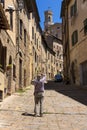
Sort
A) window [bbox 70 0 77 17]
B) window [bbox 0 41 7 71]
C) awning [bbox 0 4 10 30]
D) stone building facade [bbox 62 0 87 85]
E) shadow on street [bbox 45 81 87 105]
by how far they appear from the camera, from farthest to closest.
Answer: window [bbox 70 0 77 17]
stone building facade [bbox 62 0 87 85]
window [bbox 0 41 7 71]
shadow on street [bbox 45 81 87 105]
awning [bbox 0 4 10 30]

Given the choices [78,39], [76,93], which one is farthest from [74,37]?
[76,93]

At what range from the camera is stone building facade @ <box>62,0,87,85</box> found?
2903 centimetres

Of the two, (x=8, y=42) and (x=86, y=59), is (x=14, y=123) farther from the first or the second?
(x=86, y=59)

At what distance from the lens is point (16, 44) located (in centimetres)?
2416

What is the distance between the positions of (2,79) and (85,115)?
613 centimetres

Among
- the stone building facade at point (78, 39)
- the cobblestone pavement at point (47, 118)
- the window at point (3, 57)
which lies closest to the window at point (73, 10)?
the stone building facade at point (78, 39)

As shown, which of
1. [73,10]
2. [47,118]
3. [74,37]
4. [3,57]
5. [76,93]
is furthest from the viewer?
[73,10]

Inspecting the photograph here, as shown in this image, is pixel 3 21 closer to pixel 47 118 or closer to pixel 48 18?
pixel 47 118

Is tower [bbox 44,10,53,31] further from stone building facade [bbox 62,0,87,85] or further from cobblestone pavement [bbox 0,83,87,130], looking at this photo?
cobblestone pavement [bbox 0,83,87,130]

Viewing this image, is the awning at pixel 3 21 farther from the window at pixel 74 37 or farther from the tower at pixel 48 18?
the tower at pixel 48 18

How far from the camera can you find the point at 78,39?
31.4 metres

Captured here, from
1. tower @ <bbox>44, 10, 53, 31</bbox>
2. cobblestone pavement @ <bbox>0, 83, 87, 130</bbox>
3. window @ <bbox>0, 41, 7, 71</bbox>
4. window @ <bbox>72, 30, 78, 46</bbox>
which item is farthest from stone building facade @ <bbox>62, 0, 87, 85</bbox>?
tower @ <bbox>44, 10, 53, 31</bbox>

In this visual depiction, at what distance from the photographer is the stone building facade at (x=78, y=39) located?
29031mm

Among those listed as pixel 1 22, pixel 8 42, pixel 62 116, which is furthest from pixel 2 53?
pixel 62 116
